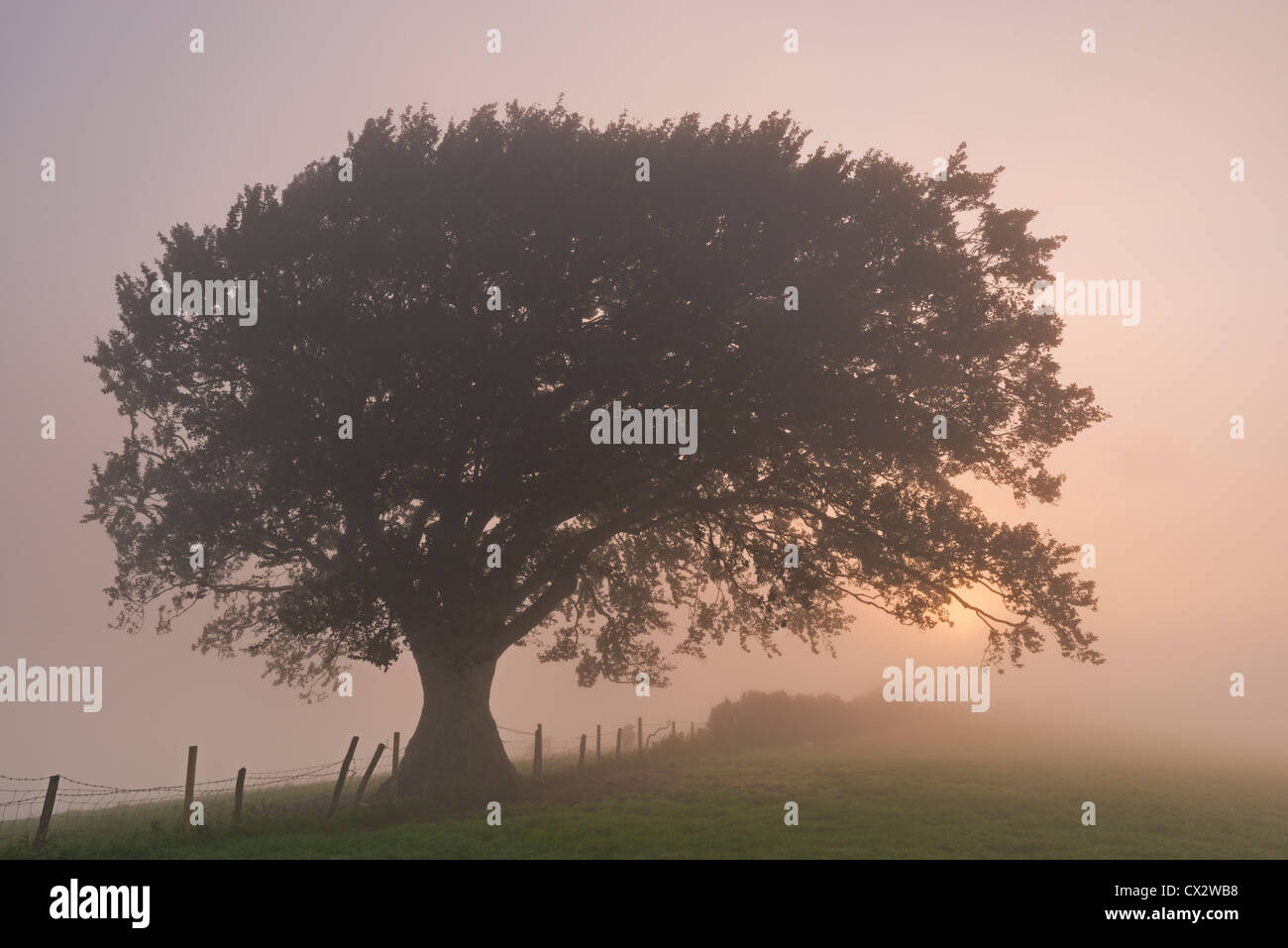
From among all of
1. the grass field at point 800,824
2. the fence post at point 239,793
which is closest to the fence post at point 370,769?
the grass field at point 800,824

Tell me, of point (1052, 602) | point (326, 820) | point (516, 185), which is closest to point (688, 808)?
point (326, 820)

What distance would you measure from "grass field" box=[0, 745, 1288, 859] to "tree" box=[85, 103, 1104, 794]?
4539mm

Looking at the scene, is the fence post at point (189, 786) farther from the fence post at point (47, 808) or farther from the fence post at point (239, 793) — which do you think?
the fence post at point (47, 808)

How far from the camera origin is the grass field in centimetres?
1761

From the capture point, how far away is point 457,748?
27438mm

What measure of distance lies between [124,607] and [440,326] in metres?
16.3

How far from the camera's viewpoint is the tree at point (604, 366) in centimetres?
2233

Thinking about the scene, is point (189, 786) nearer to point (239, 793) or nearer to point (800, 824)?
point (239, 793)

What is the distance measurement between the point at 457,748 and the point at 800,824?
478 inches

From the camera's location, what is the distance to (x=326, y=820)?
2183 cm

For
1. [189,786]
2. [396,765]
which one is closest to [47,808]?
[189,786]

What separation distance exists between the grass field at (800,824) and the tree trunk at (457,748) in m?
1.69

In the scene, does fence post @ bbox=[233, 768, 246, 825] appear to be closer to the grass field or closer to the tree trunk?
the grass field
